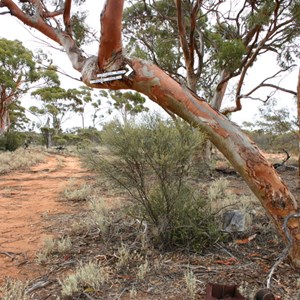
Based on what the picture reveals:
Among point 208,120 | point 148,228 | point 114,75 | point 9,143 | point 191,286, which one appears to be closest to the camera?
point 191,286

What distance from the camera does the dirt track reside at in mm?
3740

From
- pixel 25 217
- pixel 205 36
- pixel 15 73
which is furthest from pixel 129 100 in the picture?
pixel 25 217

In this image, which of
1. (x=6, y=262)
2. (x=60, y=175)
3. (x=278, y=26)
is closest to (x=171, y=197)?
(x=6, y=262)

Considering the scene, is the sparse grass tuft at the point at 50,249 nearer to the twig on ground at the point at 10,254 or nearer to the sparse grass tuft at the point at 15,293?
the twig on ground at the point at 10,254

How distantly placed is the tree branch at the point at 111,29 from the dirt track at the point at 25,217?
248cm

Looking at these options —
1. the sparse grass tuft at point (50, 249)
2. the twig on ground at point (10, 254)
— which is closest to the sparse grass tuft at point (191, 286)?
the sparse grass tuft at point (50, 249)

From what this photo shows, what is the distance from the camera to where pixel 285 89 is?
1051cm

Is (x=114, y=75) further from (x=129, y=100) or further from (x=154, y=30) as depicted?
(x=129, y=100)

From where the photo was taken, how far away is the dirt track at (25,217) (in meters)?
3.74

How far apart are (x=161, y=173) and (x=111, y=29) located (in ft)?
5.46

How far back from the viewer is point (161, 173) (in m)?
3.62

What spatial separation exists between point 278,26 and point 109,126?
796cm

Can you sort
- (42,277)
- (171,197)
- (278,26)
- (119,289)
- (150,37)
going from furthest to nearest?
1. (150,37)
2. (278,26)
3. (171,197)
4. (42,277)
5. (119,289)

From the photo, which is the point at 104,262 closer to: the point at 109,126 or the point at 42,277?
the point at 42,277
